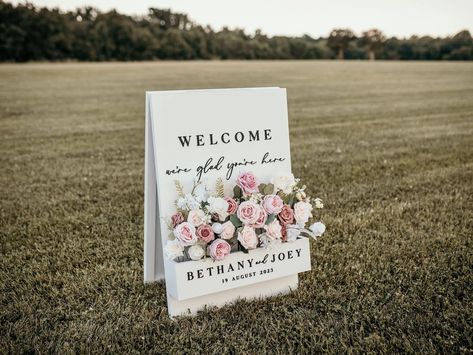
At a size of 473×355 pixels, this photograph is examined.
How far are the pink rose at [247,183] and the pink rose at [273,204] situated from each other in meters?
0.12

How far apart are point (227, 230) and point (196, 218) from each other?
23 centimetres

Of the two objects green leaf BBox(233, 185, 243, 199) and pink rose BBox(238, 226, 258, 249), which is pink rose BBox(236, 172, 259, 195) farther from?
pink rose BBox(238, 226, 258, 249)

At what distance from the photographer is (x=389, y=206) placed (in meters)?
5.08

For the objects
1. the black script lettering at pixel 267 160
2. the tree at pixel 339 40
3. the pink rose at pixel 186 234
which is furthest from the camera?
the tree at pixel 339 40

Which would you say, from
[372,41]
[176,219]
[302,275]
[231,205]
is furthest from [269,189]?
[372,41]

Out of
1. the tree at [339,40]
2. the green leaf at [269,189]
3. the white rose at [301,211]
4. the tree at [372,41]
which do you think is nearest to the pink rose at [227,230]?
the green leaf at [269,189]

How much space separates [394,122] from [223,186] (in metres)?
9.78

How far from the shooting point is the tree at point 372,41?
213 feet

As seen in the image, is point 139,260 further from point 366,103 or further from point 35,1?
point 35,1

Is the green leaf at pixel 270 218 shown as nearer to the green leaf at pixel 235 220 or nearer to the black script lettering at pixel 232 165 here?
the green leaf at pixel 235 220

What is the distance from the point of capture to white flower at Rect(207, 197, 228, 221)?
2877 mm

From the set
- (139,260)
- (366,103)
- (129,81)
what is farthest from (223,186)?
(129,81)

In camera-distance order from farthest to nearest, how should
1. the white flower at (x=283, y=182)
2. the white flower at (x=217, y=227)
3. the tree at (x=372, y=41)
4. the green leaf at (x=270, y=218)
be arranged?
1. the tree at (x=372, y=41)
2. the white flower at (x=283, y=182)
3. the green leaf at (x=270, y=218)
4. the white flower at (x=217, y=227)

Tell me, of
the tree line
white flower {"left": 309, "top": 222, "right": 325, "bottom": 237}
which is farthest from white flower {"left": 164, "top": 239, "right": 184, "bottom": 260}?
the tree line
